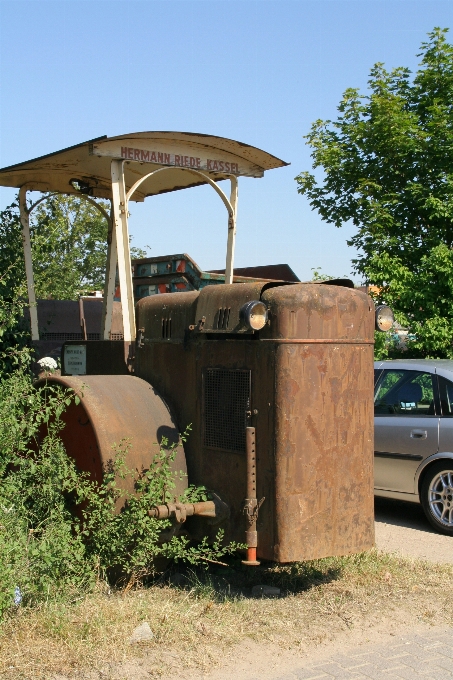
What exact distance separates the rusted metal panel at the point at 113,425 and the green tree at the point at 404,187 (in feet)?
24.0


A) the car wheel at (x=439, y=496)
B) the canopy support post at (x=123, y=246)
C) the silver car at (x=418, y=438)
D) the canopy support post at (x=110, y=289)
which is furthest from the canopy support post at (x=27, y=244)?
the car wheel at (x=439, y=496)

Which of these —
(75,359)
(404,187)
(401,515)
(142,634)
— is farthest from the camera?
(404,187)

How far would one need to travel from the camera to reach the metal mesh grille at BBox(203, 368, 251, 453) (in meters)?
4.92

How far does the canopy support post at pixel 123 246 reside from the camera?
6.24m

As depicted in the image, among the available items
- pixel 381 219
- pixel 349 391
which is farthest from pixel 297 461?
pixel 381 219

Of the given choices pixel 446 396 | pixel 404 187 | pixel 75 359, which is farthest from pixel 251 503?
pixel 404 187

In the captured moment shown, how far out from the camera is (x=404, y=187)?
13.7m

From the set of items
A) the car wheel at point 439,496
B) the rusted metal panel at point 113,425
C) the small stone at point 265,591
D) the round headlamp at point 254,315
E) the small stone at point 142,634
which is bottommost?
the small stone at point 265,591

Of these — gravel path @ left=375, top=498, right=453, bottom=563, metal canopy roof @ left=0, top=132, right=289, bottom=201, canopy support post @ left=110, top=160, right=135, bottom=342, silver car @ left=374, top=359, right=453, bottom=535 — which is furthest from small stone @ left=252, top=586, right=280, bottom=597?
metal canopy roof @ left=0, top=132, right=289, bottom=201

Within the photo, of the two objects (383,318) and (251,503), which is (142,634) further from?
(383,318)

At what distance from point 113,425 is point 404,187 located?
9.94 meters

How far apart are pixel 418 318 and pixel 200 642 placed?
8703 millimetres

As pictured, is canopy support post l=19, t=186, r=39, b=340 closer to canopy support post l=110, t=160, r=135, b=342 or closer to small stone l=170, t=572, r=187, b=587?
canopy support post l=110, t=160, r=135, b=342

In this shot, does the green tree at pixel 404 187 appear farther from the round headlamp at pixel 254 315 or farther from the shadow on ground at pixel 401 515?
the round headlamp at pixel 254 315
